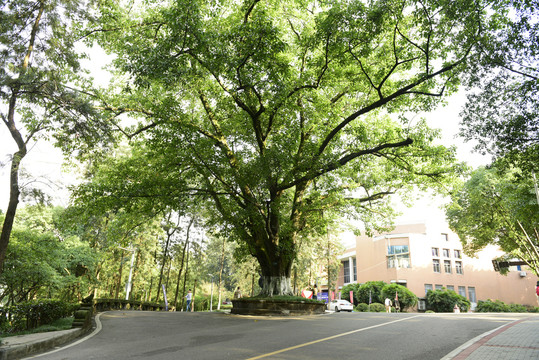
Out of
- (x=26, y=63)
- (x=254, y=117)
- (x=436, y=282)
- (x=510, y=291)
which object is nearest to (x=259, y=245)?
(x=254, y=117)

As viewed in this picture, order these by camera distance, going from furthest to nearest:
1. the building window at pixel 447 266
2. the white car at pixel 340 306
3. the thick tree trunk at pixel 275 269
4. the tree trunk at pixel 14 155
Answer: the building window at pixel 447 266 → the white car at pixel 340 306 → the thick tree trunk at pixel 275 269 → the tree trunk at pixel 14 155

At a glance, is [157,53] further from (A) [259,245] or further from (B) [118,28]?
(A) [259,245]

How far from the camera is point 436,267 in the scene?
170 ft

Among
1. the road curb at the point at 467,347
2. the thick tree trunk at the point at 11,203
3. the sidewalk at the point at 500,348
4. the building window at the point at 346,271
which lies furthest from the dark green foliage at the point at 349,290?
the thick tree trunk at the point at 11,203

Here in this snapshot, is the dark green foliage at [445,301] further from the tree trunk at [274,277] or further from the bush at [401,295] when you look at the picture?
the tree trunk at [274,277]

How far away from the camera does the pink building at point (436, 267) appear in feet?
165

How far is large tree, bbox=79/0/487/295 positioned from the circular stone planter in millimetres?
1485

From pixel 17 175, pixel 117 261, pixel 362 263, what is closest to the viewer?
pixel 17 175

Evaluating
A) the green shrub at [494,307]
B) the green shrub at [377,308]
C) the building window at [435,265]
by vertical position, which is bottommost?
the green shrub at [377,308]

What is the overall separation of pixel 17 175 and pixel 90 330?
501 cm

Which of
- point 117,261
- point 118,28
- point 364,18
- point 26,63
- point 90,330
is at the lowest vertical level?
point 90,330

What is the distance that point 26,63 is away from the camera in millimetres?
10703

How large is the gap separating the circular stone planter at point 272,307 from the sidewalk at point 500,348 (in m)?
9.25

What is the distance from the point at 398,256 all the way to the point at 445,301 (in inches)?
386
